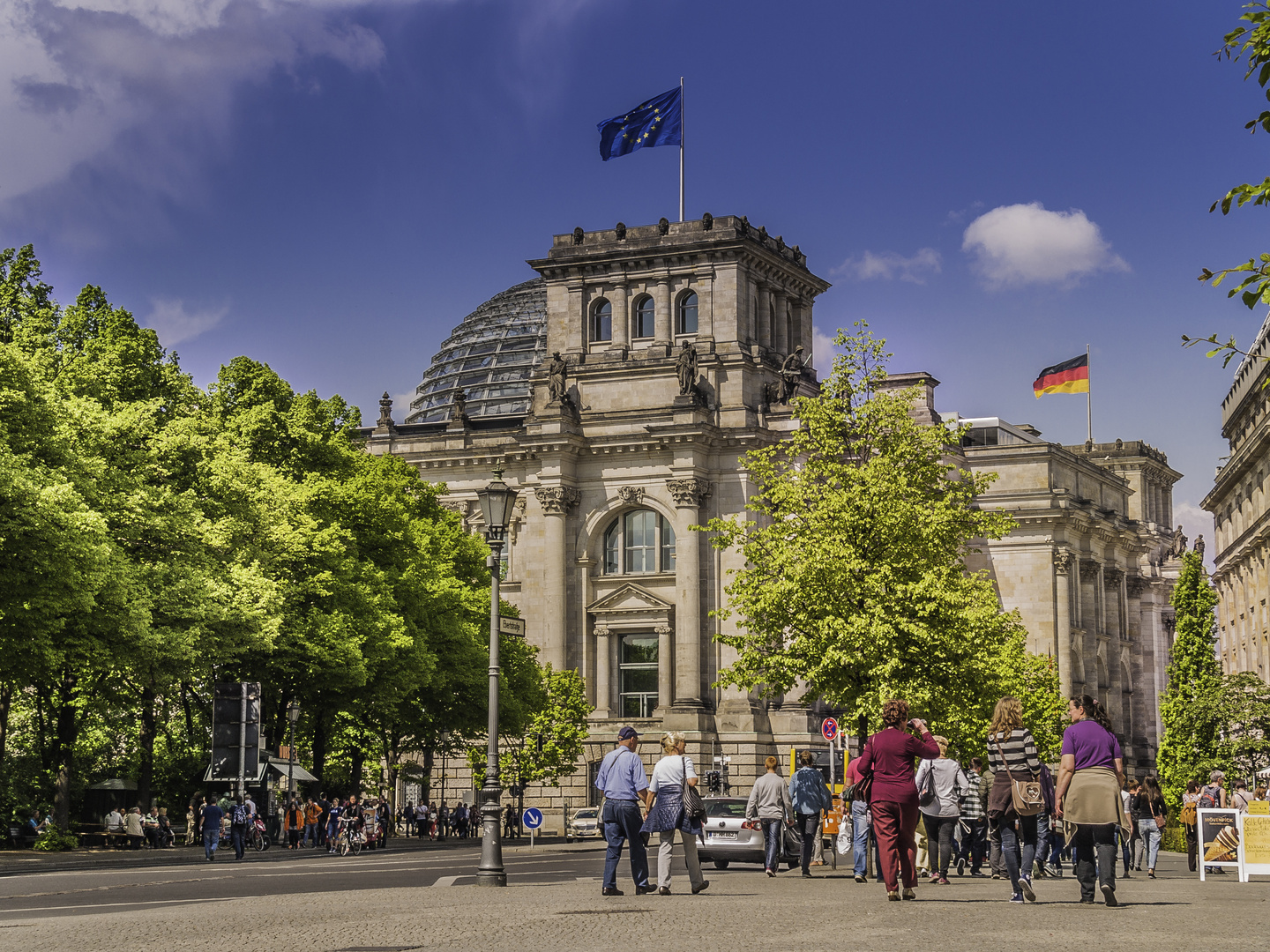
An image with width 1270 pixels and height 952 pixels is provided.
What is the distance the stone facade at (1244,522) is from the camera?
85.8 meters

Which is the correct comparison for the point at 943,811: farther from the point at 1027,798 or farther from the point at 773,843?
the point at 1027,798

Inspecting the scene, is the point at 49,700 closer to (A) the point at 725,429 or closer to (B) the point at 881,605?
(B) the point at 881,605

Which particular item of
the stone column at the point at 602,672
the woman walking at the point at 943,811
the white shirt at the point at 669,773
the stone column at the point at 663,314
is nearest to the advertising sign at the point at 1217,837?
the woman walking at the point at 943,811

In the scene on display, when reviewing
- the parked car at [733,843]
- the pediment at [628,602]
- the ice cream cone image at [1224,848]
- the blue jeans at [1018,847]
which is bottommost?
the parked car at [733,843]

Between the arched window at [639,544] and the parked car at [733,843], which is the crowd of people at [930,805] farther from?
the arched window at [639,544]

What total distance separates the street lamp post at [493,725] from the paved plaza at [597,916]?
0.56 m

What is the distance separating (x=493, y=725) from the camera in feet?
90.5

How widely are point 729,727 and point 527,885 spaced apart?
171ft

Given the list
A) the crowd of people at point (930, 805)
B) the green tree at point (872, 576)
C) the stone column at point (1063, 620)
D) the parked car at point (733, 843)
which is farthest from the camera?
the stone column at point (1063, 620)

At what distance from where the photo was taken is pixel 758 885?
27078 mm

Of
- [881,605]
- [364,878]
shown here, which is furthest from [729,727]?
[364,878]

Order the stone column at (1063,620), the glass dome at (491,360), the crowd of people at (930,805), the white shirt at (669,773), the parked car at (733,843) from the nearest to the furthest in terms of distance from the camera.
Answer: the crowd of people at (930,805) → the white shirt at (669,773) → the parked car at (733,843) → the stone column at (1063,620) → the glass dome at (491,360)

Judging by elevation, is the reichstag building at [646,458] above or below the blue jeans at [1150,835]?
above

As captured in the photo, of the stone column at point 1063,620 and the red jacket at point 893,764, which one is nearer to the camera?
the red jacket at point 893,764
